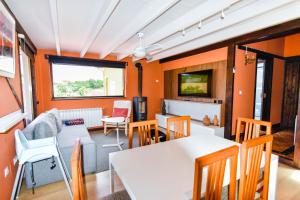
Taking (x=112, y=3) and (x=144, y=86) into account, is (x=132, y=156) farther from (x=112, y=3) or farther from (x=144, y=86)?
(x=144, y=86)

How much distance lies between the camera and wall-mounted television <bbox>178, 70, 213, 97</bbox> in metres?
4.24

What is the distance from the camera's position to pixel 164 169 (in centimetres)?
119

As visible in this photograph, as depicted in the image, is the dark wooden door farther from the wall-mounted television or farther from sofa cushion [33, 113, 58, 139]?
sofa cushion [33, 113, 58, 139]

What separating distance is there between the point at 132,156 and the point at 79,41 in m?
3.15

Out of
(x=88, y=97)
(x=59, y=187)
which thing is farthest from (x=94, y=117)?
(x=59, y=187)

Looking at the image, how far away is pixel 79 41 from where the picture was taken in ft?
11.5

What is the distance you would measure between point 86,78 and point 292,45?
609cm

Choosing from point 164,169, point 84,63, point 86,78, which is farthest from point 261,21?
point 86,78

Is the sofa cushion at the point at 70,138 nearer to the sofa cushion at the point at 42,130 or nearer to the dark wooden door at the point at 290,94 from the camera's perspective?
the sofa cushion at the point at 42,130

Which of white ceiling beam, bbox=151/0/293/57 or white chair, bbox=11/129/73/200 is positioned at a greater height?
white ceiling beam, bbox=151/0/293/57

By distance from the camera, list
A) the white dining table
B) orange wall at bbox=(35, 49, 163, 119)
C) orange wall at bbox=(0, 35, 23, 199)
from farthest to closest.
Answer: orange wall at bbox=(35, 49, 163, 119), orange wall at bbox=(0, 35, 23, 199), the white dining table

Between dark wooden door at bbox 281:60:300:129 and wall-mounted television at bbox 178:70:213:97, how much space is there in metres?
2.53

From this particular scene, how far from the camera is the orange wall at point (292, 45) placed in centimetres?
423

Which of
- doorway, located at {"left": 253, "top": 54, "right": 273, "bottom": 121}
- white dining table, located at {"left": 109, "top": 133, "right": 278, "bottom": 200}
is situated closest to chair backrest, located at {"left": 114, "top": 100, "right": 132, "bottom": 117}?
white dining table, located at {"left": 109, "top": 133, "right": 278, "bottom": 200}
